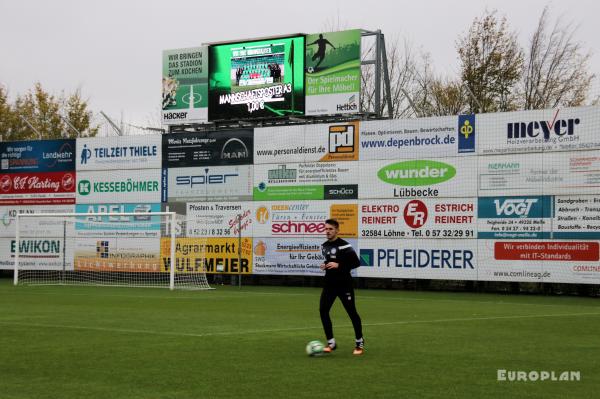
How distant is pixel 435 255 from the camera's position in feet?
117

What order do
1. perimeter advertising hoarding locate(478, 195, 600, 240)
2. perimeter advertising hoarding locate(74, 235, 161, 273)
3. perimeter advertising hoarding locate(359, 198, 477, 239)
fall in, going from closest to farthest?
perimeter advertising hoarding locate(478, 195, 600, 240), perimeter advertising hoarding locate(359, 198, 477, 239), perimeter advertising hoarding locate(74, 235, 161, 273)

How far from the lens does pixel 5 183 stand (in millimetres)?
46250

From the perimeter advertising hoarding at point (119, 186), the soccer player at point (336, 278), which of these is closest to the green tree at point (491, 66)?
the perimeter advertising hoarding at point (119, 186)

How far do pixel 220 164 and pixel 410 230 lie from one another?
8813 mm

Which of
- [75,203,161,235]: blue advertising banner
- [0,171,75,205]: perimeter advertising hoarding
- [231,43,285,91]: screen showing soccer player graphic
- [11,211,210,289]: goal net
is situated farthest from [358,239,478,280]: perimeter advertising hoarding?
[0,171,75,205]: perimeter advertising hoarding

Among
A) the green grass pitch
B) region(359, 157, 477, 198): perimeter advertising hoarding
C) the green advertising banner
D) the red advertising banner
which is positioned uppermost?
the green advertising banner

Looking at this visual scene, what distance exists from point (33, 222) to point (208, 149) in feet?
30.0

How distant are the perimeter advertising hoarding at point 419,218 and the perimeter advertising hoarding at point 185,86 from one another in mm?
9065

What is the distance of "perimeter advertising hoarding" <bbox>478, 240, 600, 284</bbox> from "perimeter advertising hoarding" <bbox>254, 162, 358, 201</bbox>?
5842 mm

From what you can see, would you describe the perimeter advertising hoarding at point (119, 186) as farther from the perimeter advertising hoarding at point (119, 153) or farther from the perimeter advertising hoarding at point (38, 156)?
the perimeter advertising hoarding at point (38, 156)

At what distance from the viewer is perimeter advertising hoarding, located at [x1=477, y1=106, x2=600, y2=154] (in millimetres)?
33125

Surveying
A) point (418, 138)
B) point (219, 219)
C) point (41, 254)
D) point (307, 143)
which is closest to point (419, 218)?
point (418, 138)

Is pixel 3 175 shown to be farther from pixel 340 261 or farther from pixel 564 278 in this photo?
pixel 340 261
